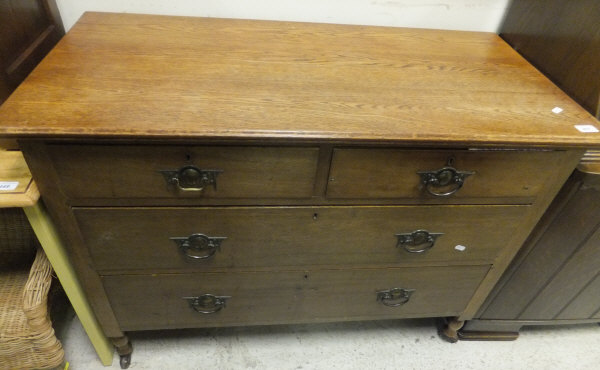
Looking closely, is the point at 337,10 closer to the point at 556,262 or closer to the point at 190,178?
the point at 190,178

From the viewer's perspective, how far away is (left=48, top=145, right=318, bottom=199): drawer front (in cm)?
70

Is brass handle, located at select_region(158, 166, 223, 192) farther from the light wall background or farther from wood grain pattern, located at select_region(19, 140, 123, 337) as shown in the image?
the light wall background

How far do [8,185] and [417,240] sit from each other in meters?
0.90

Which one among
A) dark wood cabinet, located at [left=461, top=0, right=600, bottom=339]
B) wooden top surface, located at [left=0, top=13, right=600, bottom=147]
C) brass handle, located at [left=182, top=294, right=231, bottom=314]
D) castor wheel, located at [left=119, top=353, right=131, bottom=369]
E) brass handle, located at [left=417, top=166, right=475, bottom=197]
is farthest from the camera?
castor wheel, located at [left=119, top=353, right=131, bottom=369]

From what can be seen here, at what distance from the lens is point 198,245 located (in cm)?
88

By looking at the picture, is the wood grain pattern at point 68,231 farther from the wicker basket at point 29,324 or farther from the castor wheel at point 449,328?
the castor wheel at point 449,328

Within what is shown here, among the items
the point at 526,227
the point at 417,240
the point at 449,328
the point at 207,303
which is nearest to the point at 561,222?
the point at 526,227

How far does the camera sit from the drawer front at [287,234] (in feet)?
2.70

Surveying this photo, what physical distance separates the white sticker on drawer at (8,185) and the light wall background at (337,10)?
21.8 inches

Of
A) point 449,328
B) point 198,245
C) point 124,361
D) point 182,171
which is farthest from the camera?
point 449,328

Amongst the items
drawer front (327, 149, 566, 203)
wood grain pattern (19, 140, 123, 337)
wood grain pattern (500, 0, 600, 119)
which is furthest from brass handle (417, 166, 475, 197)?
wood grain pattern (19, 140, 123, 337)

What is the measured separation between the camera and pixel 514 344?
4.43 feet

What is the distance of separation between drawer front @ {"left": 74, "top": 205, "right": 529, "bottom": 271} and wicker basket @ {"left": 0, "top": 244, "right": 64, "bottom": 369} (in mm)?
176

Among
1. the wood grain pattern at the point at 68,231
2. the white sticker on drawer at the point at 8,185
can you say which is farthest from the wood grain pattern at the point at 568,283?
the white sticker on drawer at the point at 8,185
